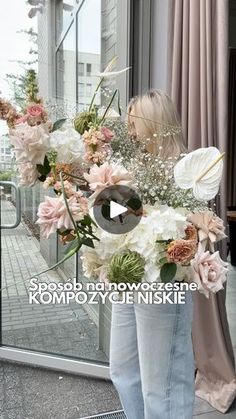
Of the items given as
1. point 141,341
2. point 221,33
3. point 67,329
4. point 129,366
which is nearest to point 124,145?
point 141,341

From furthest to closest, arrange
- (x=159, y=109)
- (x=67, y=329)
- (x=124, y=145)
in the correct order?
1. (x=67, y=329)
2. (x=159, y=109)
3. (x=124, y=145)

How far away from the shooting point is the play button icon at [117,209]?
36.4 inches

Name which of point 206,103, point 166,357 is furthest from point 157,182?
point 206,103

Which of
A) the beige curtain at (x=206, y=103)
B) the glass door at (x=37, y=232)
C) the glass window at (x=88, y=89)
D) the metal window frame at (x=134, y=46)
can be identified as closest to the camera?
the beige curtain at (x=206, y=103)

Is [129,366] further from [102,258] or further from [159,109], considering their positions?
[159,109]

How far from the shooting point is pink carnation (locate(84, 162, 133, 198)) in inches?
35.1

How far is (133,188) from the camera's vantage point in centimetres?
95

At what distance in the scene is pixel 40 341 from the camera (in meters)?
2.52

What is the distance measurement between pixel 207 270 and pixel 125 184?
0.27 m

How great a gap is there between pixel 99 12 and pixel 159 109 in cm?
145

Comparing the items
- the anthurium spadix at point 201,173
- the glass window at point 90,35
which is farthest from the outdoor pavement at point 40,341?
the anthurium spadix at point 201,173

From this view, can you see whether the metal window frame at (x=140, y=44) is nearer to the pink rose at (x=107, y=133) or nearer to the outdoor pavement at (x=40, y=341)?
the outdoor pavement at (x=40, y=341)

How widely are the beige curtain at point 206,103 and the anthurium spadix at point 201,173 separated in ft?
2.85

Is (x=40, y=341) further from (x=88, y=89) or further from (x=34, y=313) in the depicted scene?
(x=88, y=89)
